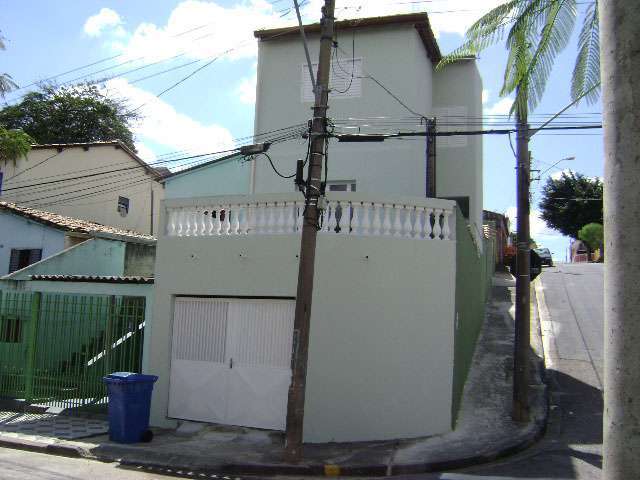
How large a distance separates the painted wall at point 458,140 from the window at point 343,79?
291cm

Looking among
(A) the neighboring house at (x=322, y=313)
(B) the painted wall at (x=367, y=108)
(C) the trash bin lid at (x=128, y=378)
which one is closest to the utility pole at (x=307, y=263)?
(A) the neighboring house at (x=322, y=313)

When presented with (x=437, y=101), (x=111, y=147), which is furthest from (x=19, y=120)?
(x=437, y=101)

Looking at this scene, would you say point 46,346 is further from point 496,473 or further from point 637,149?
point 637,149

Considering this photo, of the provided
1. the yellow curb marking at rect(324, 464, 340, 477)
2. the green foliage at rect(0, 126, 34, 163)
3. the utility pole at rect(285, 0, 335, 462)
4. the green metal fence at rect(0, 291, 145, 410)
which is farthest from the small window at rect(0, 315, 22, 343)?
the yellow curb marking at rect(324, 464, 340, 477)

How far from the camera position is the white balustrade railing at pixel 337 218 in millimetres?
8750

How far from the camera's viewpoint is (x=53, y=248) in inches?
648

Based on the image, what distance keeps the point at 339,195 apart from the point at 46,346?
6607mm

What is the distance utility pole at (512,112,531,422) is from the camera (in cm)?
940

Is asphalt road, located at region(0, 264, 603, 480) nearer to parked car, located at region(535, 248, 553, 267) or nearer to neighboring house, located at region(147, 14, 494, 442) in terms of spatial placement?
neighboring house, located at region(147, 14, 494, 442)

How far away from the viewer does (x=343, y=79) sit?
1550 cm

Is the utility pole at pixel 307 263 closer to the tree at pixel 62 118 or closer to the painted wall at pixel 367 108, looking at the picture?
the painted wall at pixel 367 108

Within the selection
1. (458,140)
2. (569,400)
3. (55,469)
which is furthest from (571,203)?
(55,469)

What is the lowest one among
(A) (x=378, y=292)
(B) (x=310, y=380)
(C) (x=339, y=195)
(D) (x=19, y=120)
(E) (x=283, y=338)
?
(B) (x=310, y=380)

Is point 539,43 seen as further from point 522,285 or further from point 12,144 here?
point 12,144
